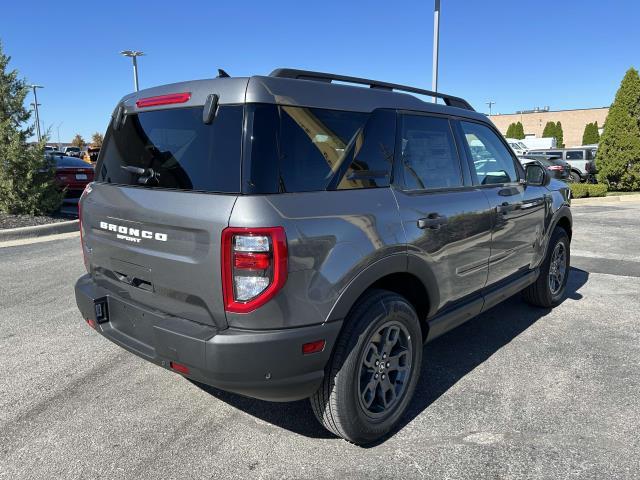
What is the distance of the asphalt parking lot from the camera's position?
8.33 ft

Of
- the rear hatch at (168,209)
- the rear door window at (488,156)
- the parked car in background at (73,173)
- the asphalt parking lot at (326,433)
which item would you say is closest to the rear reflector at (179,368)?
the rear hatch at (168,209)

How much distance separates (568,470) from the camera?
250 centimetres

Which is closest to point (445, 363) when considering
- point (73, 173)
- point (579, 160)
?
point (73, 173)

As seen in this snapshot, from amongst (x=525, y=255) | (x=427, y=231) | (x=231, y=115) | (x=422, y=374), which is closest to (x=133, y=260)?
(x=231, y=115)

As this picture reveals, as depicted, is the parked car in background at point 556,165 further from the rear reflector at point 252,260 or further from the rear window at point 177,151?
the rear reflector at point 252,260

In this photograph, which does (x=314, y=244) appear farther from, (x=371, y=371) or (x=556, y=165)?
(x=556, y=165)

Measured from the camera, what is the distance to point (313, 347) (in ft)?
7.63

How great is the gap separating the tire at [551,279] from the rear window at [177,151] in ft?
11.6

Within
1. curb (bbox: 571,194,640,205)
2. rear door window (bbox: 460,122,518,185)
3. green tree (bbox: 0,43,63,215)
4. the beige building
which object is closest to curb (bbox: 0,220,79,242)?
green tree (bbox: 0,43,63,215)

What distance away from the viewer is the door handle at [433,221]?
2891mm

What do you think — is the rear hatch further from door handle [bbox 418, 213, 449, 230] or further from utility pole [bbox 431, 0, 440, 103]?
utility pole [bbox 431, 0, 440, 103]

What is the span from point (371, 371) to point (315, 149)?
1269 millimetres

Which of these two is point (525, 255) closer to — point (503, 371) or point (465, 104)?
point (503, 371)

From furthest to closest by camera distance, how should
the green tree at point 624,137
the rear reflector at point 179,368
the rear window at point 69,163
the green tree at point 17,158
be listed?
the green tree at point 624,137, the rear window at point 69,163, the green tree at point 17,158, the rear reflector at point 179,368
